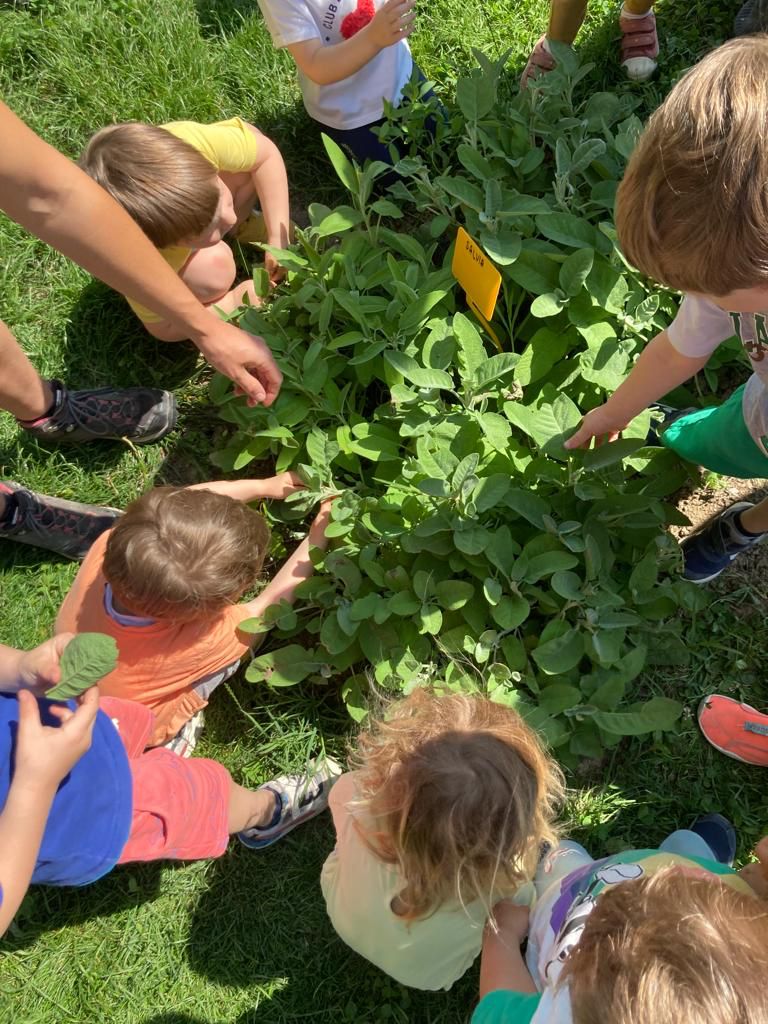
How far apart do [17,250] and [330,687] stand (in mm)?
2181

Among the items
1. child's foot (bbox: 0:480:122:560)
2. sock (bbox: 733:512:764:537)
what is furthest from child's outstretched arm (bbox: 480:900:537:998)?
child's foot (bbox: 0:480:122:560)

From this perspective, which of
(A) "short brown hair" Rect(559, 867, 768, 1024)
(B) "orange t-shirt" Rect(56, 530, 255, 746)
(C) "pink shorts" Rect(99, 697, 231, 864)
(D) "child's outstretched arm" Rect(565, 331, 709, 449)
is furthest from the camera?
(B) "orange t-shirt" Rect(56, 530, 255, 746)

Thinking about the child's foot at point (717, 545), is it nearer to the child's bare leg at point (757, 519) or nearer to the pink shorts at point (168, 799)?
the child's bare leg at point (757, 519)

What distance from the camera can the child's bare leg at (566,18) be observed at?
2783 millimetres

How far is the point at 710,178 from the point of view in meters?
1.21

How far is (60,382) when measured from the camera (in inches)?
106

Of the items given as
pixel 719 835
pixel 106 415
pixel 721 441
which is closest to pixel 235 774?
pixel 106 415

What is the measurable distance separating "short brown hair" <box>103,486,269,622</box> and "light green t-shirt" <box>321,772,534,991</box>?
60cm

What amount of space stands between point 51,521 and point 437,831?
179cm

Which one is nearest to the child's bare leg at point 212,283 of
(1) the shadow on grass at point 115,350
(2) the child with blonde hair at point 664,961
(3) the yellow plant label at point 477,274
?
(1) the shadow on grass at point 115,350

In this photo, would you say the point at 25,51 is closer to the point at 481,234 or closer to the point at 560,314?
the point at 481,234

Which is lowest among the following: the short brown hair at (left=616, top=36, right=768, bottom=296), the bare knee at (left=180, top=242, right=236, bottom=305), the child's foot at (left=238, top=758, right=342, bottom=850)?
the child's foot at (left=238, top=758, right=342, bottom=850)

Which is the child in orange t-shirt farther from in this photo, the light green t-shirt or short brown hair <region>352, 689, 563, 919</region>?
short brown hair <region>352, 689, 563, 919</region>

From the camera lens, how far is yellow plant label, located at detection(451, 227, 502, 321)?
75.4 inches
